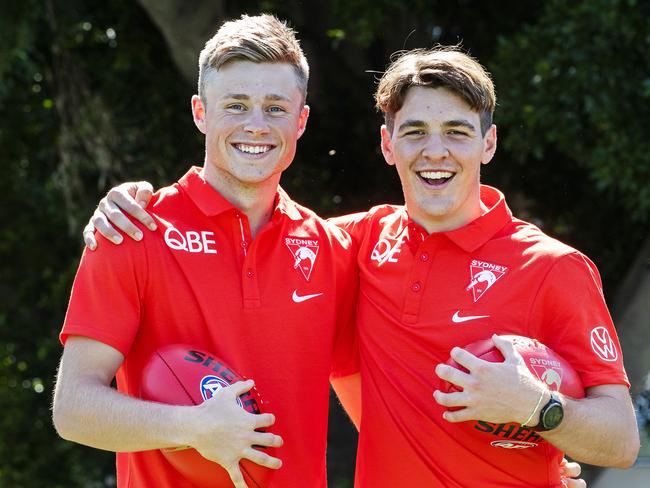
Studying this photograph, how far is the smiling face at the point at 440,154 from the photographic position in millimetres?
3232

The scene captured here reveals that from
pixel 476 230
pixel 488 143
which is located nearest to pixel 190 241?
pixel 476 230

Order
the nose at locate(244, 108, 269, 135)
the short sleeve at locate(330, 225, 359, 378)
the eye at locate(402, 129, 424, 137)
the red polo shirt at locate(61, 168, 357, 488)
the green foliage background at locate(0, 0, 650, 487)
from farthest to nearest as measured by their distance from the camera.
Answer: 1. the green foliage background at locate(0, 0, 650, 487)
2. the short sleeve at locate(330, 225, 359, 378)
3. the eye at locate(402, 129, 424, 137)
4. the nose at locate(244, 108, 269, 135)
5. the red polo shirt at locate(61, 168, 357, 488)

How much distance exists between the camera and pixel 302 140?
6.96m

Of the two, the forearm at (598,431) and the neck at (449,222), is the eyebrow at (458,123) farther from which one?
the forearm at (598,431)

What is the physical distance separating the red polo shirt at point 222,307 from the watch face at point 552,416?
76 cm

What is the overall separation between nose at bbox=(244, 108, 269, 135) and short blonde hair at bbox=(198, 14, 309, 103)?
0.53ft

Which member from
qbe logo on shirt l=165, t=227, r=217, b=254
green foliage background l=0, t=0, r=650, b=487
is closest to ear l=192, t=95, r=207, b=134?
qbe logo on shirt l=165, t=227, r=217, b=254

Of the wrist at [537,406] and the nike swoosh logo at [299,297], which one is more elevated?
the nike swoosh logo at [299,297]

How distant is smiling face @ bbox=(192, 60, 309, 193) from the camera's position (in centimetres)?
319

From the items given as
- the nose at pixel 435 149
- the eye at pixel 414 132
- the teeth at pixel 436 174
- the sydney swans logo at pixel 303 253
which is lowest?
the sydney swans logo at pixel 303 253

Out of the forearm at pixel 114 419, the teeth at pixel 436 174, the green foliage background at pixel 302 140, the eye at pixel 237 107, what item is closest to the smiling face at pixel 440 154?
the teeth at pixel 436 174

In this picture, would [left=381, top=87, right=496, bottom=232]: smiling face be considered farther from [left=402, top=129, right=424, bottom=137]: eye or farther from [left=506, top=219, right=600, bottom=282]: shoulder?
[left=506, top=219, right=600, bottom=282]: shoulder

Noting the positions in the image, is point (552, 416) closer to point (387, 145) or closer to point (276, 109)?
point (387, 145)

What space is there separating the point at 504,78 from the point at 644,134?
90cm
